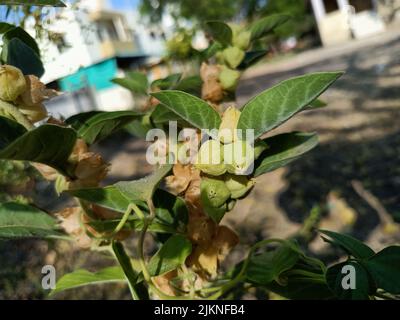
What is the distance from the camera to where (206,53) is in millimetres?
551

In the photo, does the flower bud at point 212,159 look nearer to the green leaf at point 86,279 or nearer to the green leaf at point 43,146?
the green leaf at point 43,146

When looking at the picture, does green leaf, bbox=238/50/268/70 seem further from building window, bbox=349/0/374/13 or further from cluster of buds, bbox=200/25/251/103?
Answer: building window, bbox=349/0/374/13

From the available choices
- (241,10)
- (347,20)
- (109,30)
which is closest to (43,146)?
(347,20)

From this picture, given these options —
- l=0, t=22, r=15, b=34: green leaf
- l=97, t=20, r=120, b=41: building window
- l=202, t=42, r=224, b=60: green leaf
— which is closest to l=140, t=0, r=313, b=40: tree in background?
l=97, t=20, r=120, b=41: building window

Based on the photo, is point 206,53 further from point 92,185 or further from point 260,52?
point 92,185

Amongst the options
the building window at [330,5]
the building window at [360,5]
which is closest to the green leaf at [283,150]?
the building window at [360,5]

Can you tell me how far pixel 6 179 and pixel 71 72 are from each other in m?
0.17

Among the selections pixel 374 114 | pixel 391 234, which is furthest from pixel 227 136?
pixel 374 114

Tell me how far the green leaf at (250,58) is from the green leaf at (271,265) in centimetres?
23

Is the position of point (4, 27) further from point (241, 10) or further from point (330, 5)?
point (330, 5)

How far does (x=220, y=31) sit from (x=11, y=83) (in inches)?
9.8

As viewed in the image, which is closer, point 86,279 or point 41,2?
point 41,2

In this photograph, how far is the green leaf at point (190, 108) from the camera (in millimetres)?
308

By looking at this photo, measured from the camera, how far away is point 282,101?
0.31 meters
